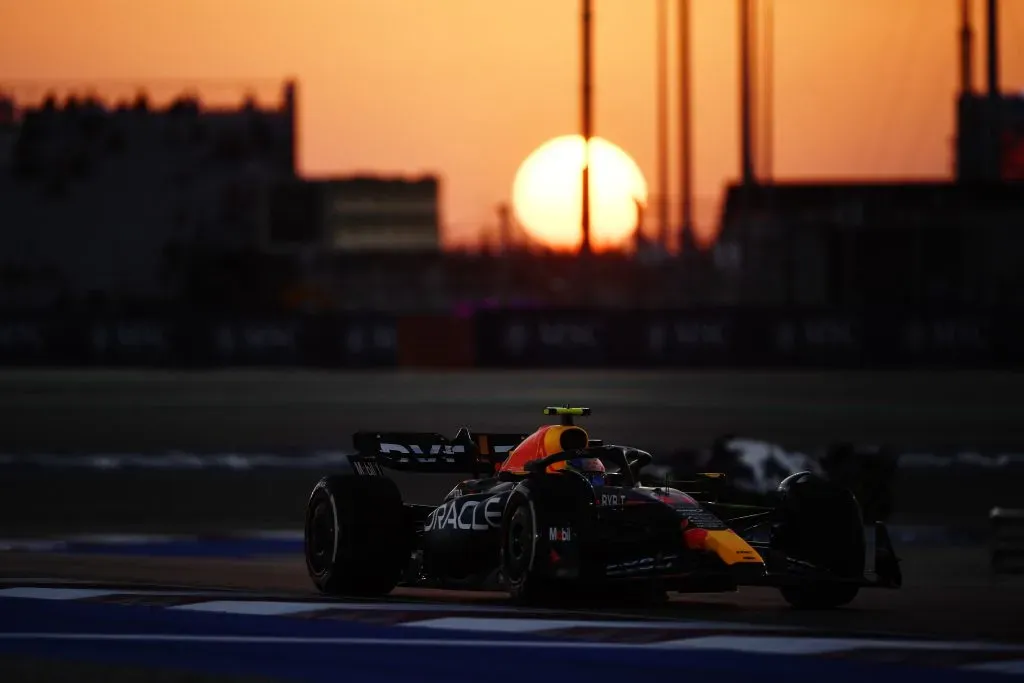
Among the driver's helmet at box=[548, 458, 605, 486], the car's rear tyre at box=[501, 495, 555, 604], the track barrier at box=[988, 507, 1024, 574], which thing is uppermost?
the driver's helmet at box=[548, 458, 605, 486]

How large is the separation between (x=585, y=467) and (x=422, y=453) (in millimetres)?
1365

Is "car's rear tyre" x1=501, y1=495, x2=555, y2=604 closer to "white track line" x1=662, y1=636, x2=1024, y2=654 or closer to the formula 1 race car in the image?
the formula 1 race car

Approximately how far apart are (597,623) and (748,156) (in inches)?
1651

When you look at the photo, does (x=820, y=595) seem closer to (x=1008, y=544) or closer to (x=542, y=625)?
(x=542, y=625)

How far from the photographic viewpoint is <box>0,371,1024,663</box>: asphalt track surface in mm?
10945

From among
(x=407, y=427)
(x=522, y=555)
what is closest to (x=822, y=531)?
(x=522, y=555)

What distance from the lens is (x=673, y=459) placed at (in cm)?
1789

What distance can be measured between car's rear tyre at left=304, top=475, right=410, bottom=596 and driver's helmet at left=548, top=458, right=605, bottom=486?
94 centimetres

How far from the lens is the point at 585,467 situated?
9.69 metres

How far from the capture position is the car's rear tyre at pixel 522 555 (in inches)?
364

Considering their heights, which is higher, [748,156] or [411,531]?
[748,156]

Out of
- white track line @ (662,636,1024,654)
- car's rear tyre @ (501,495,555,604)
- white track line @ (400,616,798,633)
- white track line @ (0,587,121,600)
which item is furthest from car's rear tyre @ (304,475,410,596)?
white track line @ (662,636,1024,654)

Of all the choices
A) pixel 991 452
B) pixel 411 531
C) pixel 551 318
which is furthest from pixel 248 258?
pixel 411 531

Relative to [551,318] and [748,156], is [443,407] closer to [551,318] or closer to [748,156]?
[551,318]
